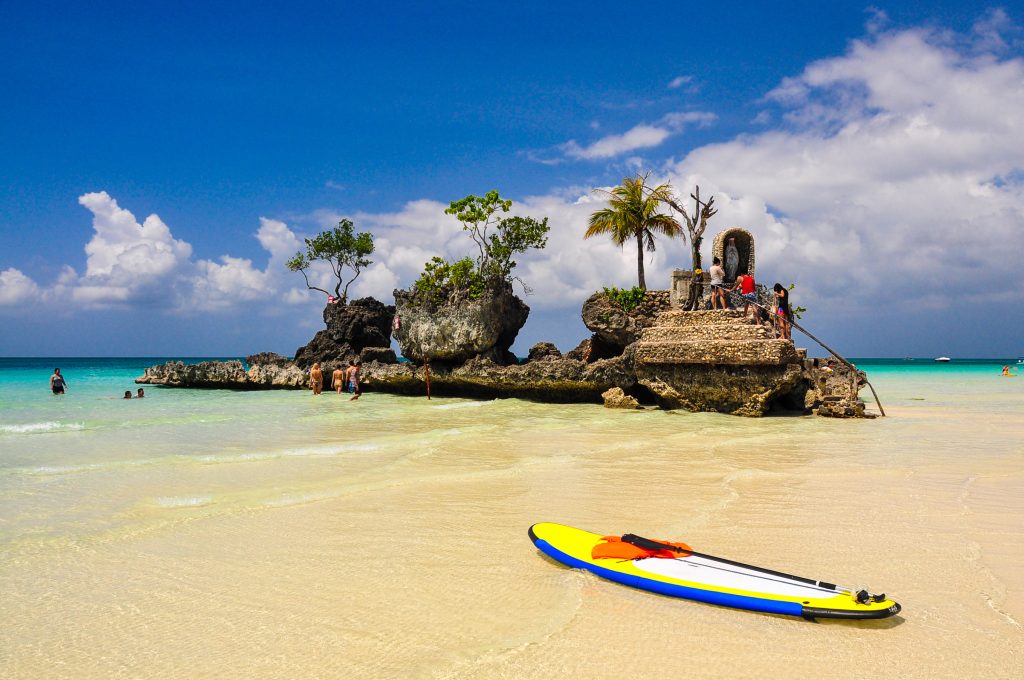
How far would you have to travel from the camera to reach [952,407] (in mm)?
18734

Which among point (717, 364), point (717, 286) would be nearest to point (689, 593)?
point (717, 364)

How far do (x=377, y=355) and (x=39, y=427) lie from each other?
15.8 m

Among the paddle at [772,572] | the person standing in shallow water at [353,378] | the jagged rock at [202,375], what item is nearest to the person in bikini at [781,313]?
the paddle at [772,572]

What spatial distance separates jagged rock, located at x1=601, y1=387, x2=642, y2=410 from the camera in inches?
703

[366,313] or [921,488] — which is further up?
[366,313]

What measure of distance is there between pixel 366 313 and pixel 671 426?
2065 cm

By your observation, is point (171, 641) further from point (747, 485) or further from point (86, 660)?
point (747, 485)

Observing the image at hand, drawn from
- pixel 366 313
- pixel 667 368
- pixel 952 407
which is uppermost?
pixel 366 313

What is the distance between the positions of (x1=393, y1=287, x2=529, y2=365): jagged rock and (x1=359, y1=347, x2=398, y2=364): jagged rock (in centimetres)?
418

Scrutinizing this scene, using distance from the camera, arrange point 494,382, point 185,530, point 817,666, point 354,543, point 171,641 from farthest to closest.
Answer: point 494,382 → point 185,530 → point 354,543 → point 171,641 → point 817,666

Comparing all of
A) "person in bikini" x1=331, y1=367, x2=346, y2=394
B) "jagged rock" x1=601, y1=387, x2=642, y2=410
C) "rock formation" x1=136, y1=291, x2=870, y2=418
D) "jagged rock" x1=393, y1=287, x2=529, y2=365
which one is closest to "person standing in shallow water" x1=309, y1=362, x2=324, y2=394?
"person in bikini" x1=331, y1=367, x2=346, y2=394

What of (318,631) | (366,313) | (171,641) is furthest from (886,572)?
(366,313)

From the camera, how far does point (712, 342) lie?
15469mm

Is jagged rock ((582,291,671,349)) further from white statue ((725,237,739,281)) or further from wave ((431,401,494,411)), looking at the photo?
wave ((431,401,494,411))
